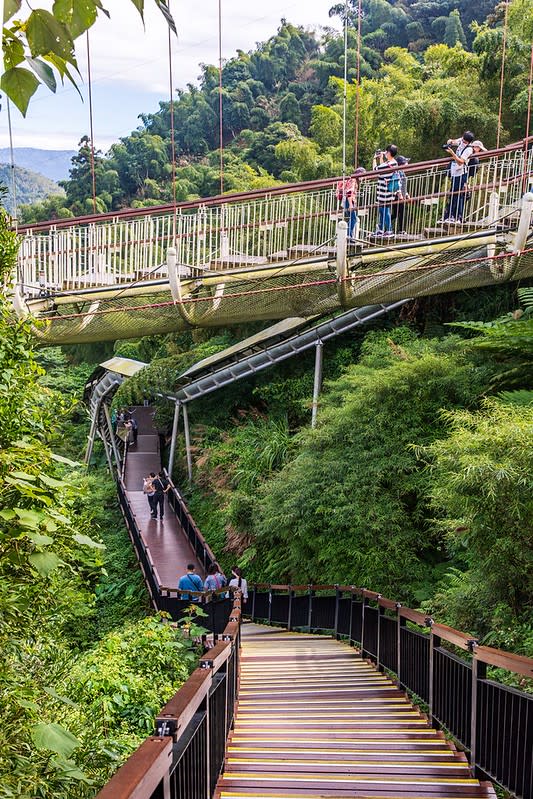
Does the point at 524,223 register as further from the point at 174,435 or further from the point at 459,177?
the point at 174,435

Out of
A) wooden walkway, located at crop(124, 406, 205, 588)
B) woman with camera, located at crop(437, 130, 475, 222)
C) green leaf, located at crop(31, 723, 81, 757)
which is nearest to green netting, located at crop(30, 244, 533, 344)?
woman with camera, located at crop(437, 130, 475, 222)

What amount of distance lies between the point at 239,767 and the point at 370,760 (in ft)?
2.49

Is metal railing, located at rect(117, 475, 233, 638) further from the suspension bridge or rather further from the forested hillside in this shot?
the forested hillside

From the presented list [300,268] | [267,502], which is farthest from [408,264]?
[267,502]

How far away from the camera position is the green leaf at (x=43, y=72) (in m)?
1.70

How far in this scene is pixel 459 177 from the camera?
13.0 meters

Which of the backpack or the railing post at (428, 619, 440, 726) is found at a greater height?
the backpack

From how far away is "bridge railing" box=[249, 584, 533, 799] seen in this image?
374 cm

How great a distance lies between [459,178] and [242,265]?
3.60 m

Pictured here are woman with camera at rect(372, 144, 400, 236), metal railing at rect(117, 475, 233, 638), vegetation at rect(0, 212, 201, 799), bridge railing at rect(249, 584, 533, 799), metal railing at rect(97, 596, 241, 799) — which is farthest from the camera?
woman with camera at rect(372, 144, 400, 236)

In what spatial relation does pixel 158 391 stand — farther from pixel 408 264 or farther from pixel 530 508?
pixel 530 508

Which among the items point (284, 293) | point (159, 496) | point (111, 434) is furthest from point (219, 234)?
point (111, 434)

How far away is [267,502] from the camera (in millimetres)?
13898

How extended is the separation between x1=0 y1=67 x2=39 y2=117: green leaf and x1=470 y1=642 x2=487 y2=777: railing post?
3.47 meters
